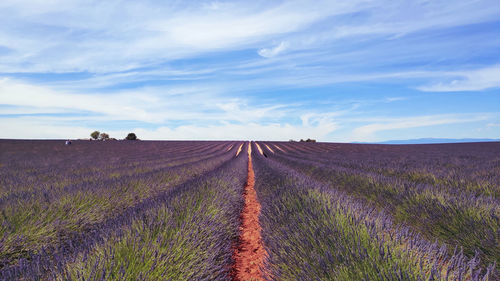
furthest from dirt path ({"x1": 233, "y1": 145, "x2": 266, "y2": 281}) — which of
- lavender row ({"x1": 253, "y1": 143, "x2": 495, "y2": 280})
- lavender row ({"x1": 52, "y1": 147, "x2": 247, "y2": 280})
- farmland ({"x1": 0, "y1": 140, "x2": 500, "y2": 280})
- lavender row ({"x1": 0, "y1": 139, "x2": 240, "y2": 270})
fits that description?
lavender row ({"x1": 0, "y1": 139, "x2": 240, "y2": 270})

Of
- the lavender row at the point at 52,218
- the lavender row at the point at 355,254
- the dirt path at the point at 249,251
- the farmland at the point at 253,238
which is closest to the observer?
the lavender row at the point at 355,254

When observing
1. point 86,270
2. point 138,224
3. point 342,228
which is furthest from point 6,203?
point 342,228

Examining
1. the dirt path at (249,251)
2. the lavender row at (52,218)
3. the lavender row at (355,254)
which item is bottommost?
the dirt path at (249,251)

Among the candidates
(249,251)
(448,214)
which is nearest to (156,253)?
(249,251)

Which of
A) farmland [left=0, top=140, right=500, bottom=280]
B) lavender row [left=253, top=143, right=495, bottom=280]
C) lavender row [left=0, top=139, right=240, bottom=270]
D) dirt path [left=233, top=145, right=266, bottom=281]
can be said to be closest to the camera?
lavender row [left=253, top=143, right=495, bottom=280]

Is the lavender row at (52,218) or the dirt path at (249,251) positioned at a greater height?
the lavender row at (52,218)

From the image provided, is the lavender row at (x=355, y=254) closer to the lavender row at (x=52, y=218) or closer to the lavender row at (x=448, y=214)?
the lavender row at (x=448, y=214)

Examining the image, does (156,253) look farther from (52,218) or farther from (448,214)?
(448,214)

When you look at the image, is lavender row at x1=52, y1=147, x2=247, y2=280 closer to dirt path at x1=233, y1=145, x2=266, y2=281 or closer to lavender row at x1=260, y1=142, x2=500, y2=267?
dirt path at x1=233, y1=145, x2=266, y2=281

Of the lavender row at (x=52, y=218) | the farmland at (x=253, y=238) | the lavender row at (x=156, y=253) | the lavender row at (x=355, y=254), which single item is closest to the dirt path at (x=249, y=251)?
the farmland at (x=253, y=238)

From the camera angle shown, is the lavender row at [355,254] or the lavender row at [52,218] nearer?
the lavender row at [355,254]

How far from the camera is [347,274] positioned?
1519mm

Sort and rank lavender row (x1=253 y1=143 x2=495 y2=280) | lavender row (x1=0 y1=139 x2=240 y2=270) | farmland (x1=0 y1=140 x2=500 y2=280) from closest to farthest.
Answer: lavender row (x1=253 y1=143 x2=495 y2=280), farmland (x1=0 y1=140 x2=500 y2=280), lavender row (x1=0 y1=139 x2=240 y2=270)

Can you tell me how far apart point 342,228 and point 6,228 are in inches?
149
